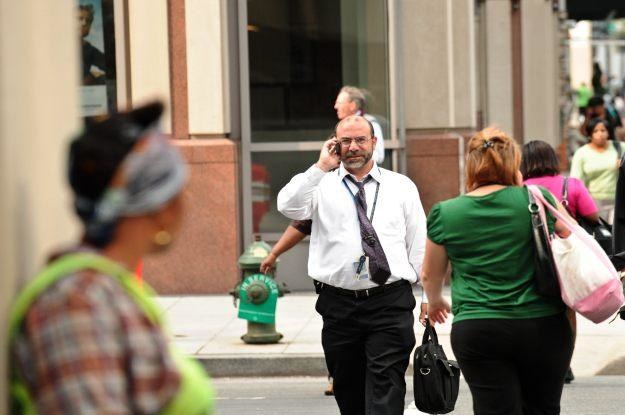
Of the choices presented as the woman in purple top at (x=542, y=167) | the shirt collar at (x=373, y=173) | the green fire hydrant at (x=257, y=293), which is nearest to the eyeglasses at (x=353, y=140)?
the shirt collar at (x=373, y=173)

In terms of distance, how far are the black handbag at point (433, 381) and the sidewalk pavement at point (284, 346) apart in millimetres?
4095

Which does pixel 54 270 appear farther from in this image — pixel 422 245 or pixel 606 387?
pixel 606 387

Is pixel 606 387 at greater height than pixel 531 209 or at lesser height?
lesser

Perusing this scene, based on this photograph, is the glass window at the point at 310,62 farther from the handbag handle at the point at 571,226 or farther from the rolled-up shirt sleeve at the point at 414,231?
the handbag handle at the point at 571,226

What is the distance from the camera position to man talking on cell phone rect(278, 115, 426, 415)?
6895 millimetres

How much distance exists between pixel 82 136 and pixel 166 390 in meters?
0.52

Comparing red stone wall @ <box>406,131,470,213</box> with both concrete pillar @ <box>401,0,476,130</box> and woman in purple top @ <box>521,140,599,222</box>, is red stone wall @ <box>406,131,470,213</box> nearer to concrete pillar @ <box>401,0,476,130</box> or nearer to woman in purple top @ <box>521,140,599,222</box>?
concrete pillar @ <box>401,0,476,130</box>

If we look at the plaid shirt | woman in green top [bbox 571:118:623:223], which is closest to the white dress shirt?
the plaid shirt

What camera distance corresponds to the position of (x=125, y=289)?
2807mm

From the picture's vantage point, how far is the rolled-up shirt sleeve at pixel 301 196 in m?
7.16

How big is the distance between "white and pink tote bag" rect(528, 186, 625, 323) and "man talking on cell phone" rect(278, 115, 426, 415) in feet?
4.42

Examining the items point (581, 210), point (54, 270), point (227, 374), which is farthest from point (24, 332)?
point (227, 374)

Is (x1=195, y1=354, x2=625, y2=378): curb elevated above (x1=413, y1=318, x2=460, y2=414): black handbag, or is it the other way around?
(x1=413, y1=318, x2=460, y2=414): black handbag

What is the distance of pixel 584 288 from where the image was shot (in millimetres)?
5633
